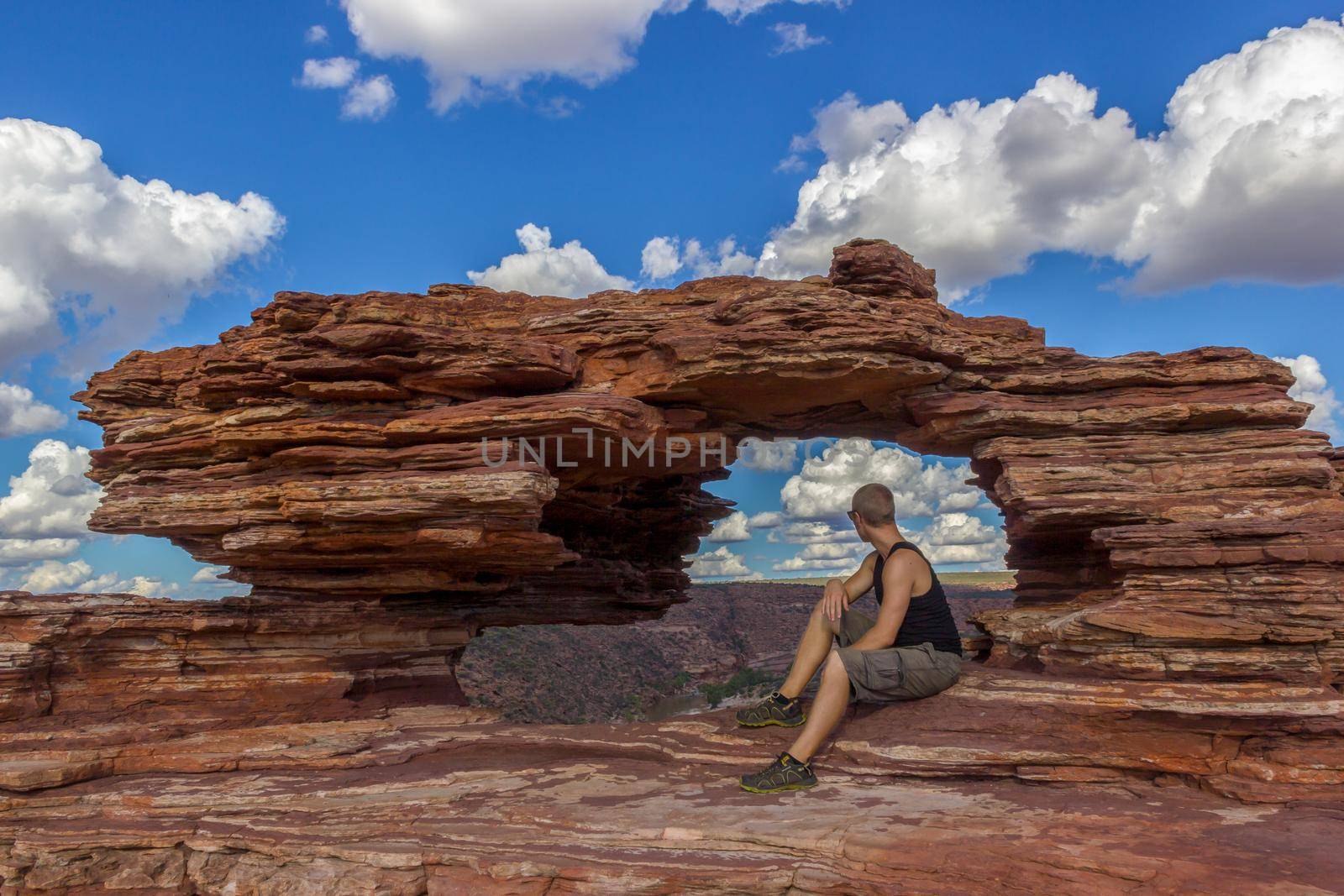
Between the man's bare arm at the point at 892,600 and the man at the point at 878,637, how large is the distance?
1 centimetres

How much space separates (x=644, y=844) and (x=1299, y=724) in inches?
296

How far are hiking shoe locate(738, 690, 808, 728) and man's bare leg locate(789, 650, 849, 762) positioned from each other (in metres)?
1.32

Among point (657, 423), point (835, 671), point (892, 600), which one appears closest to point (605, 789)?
point (835, 671)

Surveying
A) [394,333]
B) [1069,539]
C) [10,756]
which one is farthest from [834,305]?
[10,756]

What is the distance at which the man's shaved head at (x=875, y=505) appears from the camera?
985cm

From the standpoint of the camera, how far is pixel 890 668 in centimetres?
948

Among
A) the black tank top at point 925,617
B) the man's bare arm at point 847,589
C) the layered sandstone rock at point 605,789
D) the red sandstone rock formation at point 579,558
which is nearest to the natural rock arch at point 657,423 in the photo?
the red sandstone rock formation at point 579,558

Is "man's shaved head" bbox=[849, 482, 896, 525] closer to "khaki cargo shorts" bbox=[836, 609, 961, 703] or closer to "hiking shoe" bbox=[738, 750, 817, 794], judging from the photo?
"khaki cargo shorts" bbox=[836, 609, 961, 703]

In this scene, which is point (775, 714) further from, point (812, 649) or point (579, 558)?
point (579, 558)

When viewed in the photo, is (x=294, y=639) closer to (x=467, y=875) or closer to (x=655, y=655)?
(x=467, y=875)

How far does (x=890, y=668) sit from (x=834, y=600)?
1101mm

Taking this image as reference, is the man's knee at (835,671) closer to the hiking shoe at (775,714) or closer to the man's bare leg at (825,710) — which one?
the man's bare leg at (825,710)

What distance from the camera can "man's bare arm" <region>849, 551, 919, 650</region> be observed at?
9.29 m

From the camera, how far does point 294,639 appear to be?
14.2 metres
